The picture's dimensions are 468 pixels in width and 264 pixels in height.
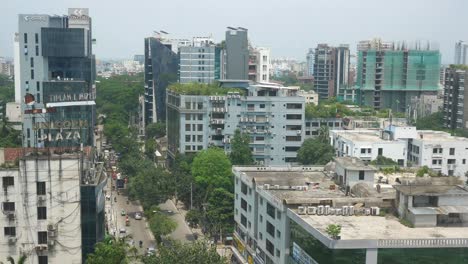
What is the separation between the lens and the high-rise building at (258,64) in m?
57.4

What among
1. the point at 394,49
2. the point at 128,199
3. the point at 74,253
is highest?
the point at 394,49

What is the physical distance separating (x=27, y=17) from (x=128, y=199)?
42.4ft

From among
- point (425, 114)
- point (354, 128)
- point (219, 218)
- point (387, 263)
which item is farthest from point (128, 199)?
point (425, 114)

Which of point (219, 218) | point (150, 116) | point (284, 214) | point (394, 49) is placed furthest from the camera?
point (394, 49)

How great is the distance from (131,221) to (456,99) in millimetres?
30547

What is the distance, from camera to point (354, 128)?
142 ft

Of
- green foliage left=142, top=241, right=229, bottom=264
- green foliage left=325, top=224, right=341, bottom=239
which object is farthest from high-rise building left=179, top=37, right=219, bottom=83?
green foliage left=325, top=224, right=341, bottom=239

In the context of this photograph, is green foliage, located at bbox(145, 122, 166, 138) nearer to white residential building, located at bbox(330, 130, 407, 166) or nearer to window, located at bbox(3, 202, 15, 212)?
white residential building, located at bbox(330, 130, 407, 166)

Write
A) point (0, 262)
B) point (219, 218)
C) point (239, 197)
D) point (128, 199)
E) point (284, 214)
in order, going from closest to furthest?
point (0, 262), point (284, 214), point (239, 197), point (219, 218), point (128, 199)

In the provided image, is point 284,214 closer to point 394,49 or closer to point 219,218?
point 219,218

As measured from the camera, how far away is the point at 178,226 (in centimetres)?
3041

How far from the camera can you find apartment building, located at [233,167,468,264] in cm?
1471

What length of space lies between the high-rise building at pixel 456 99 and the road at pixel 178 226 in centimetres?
2617

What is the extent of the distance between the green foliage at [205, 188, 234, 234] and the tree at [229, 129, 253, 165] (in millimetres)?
7352
